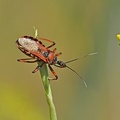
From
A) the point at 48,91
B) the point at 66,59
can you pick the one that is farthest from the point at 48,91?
the point at 66,59

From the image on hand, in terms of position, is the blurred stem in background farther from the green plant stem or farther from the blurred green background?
the blurred green background

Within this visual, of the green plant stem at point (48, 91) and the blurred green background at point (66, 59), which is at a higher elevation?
the green plant stem at point (48, 91)

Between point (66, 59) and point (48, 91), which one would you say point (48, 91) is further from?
point (66, 59)

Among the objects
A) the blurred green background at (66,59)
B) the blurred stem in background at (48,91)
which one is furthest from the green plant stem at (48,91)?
the blurred green background at (66,59)

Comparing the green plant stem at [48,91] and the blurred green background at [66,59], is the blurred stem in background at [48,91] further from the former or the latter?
the blurred green background at [66,59]

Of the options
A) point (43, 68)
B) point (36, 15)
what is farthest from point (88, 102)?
point (36, 15)

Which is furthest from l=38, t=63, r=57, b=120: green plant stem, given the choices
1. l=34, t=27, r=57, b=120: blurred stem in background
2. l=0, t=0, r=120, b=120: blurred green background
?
l=0, t=0, r=120, b=120: blurred green background

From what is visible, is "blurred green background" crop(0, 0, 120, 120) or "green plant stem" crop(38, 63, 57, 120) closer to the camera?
"green plant stem" crop(38, 63, 57, 120)

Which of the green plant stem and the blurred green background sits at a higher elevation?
the green plant stem
